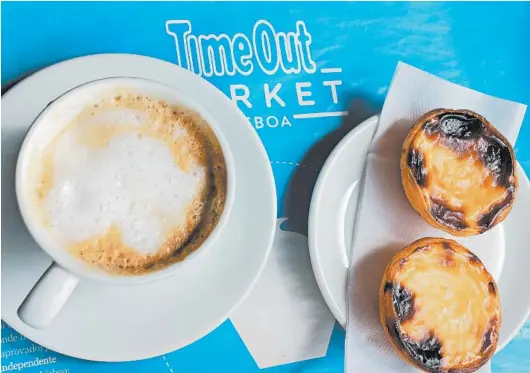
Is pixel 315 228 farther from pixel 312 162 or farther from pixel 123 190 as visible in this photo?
pixel 123 190

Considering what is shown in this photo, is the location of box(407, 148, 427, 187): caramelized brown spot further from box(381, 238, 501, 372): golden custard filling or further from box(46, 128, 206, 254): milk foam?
box(46, 128, 206, 254): milk foam

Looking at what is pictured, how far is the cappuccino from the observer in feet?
2.64

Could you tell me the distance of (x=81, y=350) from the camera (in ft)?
2.74

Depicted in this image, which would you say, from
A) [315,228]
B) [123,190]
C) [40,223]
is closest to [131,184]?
[123,190]

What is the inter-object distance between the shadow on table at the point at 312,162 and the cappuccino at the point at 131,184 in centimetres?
18

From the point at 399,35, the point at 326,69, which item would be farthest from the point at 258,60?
the point at 399,35

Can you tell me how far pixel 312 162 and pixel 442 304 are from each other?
11.0 inches

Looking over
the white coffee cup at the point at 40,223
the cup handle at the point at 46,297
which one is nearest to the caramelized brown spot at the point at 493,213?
the white coffee cup at the point at 40,223

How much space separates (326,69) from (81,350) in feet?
1.79

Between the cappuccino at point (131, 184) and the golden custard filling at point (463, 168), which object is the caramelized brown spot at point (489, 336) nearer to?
the golden custard filling at point (463, 168)

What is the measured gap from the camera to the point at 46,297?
73 cm

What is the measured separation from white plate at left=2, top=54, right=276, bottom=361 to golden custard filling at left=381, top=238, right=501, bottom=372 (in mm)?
201

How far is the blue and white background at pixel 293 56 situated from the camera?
960mm

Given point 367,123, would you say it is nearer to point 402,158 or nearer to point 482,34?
point 402,158
